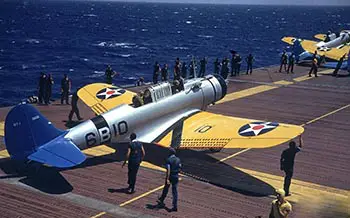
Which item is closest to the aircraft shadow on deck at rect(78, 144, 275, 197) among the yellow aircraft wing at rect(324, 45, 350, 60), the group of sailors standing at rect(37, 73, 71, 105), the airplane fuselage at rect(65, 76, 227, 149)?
the airplane fuselage at rect(65, 76, 227, 149)

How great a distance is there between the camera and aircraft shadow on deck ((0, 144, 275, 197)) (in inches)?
602

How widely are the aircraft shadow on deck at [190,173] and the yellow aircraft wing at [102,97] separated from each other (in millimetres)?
2478

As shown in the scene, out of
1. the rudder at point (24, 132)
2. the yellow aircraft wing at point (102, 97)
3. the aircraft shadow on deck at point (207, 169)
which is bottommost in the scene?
the aircraft shadow on deck at point (207, 169)

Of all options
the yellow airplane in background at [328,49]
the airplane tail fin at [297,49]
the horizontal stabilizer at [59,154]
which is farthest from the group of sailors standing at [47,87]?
the airplane tail fin at [297,49]

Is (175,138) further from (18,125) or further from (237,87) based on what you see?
(237,87)

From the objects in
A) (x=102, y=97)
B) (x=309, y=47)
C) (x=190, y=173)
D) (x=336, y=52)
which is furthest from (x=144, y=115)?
(x=309, y=47)

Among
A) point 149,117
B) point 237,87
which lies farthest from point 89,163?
point 237,87

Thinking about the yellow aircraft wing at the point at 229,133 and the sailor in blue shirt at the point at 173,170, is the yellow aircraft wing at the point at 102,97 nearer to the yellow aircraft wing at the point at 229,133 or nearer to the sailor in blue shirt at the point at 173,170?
the yellow aircraft wing at the point at 229,133

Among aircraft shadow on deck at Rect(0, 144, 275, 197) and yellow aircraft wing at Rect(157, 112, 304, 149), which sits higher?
yellow aircraft wing at Rect(157, 112, 304, 149)

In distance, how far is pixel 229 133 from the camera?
1702 cm

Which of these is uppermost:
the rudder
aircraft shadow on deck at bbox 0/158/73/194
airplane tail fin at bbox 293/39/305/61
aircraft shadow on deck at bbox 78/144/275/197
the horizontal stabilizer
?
the rudder

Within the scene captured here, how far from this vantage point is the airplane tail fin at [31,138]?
14609mm

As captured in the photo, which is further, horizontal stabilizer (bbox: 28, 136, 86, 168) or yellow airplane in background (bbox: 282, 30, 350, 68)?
yellow airplane in background (bbox: 282, 30, 350, 68)

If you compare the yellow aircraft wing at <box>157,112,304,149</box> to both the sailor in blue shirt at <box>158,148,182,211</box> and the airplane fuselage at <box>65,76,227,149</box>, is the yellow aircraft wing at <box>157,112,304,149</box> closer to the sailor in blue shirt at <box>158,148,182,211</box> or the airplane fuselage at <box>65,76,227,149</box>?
the airplane fuselage at <box>65,76,227,149</box>
